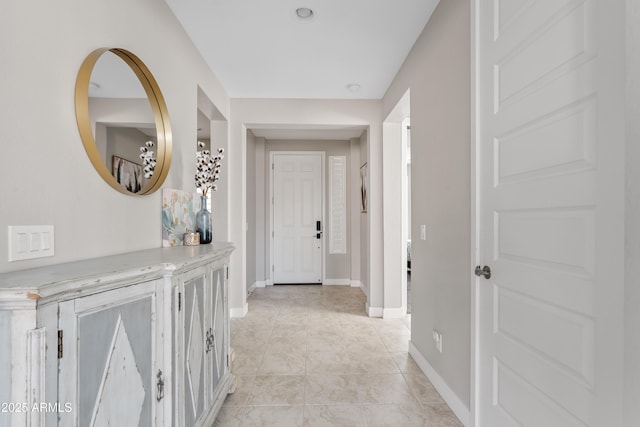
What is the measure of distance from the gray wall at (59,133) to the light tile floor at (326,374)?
1.27 meters

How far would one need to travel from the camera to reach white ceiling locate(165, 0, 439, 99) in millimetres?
2184

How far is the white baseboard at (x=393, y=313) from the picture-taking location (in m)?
3.81

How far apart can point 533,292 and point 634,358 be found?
1.29 ft

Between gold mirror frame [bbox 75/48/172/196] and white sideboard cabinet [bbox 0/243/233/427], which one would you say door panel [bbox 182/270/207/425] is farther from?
gold mirror frame [bbox 75/48/172/196]

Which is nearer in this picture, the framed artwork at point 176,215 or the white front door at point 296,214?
the framed artwork at point 176,215

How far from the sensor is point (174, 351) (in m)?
1.30

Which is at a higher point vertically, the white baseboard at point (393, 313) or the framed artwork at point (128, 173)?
the framed artwork at point (128, 173)

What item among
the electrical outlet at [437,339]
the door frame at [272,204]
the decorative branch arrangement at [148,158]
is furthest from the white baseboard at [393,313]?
the decorative branch arrangement at [148,158]

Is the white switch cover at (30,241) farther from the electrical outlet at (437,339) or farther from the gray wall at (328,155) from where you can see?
the gray wall at (328,155)

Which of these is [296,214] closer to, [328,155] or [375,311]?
[328,155]

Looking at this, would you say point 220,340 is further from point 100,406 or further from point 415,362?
point 415,362

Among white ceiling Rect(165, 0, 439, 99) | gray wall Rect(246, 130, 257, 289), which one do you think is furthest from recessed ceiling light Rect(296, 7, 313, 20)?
gray wall Rect(246, 130, 257, 289)

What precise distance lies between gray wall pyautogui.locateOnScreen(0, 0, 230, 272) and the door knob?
173 cm

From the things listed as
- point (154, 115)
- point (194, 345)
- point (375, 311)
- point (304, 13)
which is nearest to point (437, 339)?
point (194, 345)
